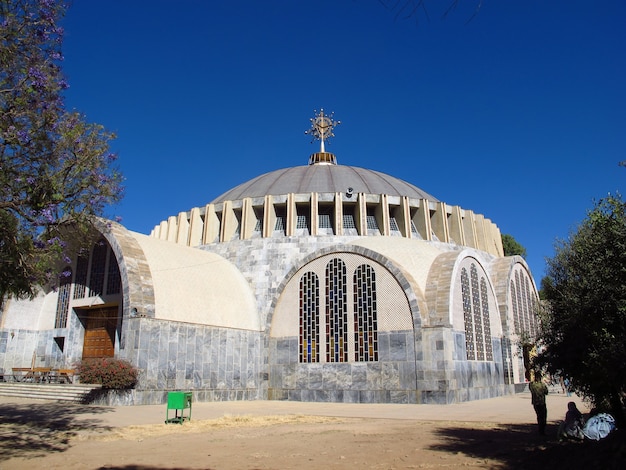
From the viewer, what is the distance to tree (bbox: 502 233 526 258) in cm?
4741

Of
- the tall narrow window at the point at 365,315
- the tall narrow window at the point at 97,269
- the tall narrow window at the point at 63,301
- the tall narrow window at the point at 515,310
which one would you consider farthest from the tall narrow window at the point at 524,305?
the tall narrow window at the point at 63,301

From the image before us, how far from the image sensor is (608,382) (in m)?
9.39

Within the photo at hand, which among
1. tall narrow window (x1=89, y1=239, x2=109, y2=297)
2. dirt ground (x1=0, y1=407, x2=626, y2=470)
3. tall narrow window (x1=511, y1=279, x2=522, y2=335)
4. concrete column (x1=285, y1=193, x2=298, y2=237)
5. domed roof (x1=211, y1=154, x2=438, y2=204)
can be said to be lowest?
dirt ground (x1=0, y1=407, x2=626, y2=470)

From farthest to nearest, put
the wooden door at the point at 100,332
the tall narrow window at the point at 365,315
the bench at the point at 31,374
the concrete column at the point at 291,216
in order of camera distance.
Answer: the concrete column at the point at 291,216, the wooden door at the point at 100,332, the bench at the point at 31,374, the tall narrow window at the point at 365,315

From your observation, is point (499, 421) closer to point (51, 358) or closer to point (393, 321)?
point (393, 321)

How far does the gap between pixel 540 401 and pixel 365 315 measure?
1070 cm

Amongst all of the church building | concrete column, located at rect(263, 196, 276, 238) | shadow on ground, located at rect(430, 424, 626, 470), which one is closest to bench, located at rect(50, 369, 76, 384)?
the church building

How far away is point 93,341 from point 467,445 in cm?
1959

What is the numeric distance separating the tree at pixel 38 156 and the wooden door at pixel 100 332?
45.0 feet

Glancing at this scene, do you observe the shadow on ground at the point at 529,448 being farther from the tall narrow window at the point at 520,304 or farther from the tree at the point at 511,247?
the tree at the point at 511,247

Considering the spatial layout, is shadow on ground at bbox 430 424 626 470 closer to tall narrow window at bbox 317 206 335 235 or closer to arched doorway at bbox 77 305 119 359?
tall narrow window at bbox 317 206 335 235

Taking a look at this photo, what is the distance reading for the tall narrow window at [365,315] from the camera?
2159 cm

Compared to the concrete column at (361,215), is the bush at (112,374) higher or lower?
lower

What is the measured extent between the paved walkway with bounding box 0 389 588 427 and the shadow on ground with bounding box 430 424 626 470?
2.32m
